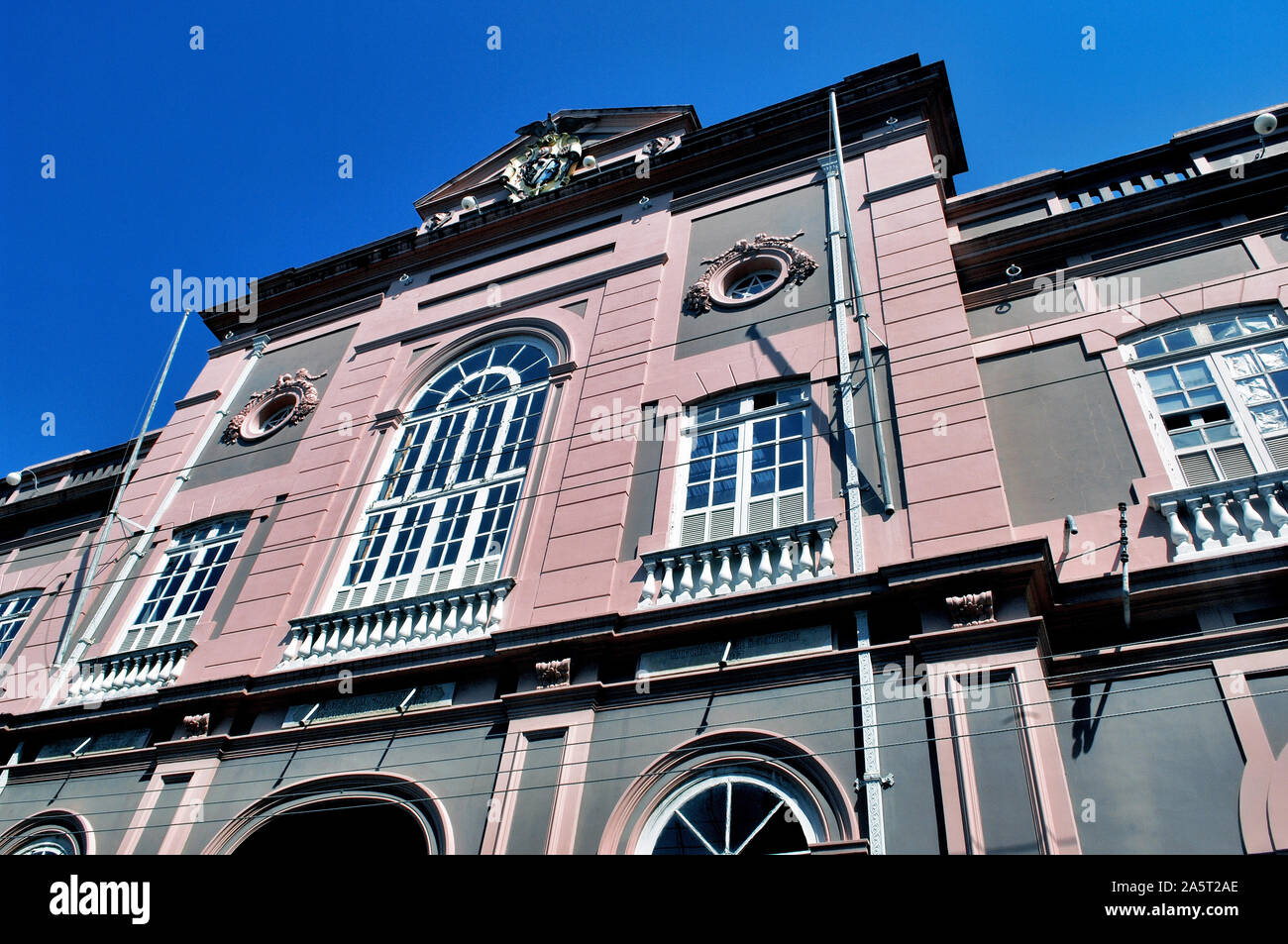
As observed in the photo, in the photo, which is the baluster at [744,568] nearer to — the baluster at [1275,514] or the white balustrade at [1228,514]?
the white balustrade at [1228,514]

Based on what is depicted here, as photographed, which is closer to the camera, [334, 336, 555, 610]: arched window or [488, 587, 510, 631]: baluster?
[488, 587, 510, 631]: baluster

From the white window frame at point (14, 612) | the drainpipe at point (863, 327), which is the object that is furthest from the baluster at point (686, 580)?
the white window frame at point (14, 612)

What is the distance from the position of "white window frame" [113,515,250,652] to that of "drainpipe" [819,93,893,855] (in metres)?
8.96

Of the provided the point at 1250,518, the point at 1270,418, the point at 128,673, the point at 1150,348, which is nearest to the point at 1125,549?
the point at 1250,518

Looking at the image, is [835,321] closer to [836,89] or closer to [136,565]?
[836,89]

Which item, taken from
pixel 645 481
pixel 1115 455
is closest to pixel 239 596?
pixel 645 481

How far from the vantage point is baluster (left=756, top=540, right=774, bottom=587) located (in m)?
9.16

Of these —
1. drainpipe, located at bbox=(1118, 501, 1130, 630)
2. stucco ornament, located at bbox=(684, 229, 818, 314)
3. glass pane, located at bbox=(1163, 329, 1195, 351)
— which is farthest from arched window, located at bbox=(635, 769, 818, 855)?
stucco ornament, located at bbox=(684, 229, 818, 314)

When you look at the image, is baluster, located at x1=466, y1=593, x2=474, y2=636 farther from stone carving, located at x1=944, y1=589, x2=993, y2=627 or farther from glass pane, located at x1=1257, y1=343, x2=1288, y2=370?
glass pane, located at x1=1257, y1=343, x2=1288, y2=370

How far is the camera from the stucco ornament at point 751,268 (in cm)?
1248

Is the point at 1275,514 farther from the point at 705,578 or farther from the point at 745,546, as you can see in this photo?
the point at 705,578

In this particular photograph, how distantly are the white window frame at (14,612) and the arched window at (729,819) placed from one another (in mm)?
12483

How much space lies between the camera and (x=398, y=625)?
10.9 m

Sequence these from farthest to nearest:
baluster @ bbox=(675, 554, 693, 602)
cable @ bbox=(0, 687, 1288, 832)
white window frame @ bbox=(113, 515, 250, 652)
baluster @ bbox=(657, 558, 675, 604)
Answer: white window frame @ bbox=(113, 515, 250, 652), baluster @ bbox=(657, 558, 675, 604), baluster @ bbox=(675, 554, 693, 602), cable @ bbox=(0, 687, 1288, 832)
